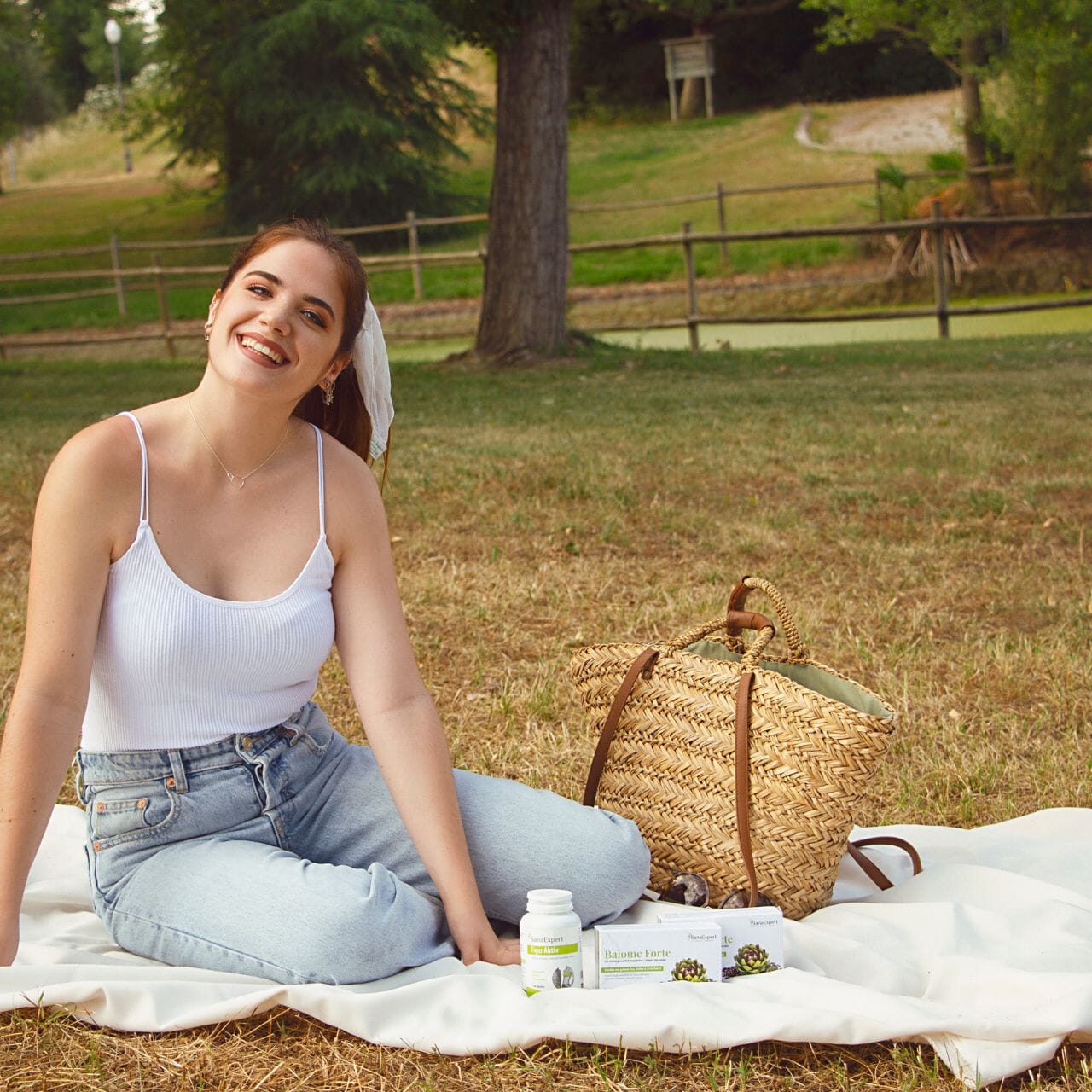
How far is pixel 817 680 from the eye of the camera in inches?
99.9

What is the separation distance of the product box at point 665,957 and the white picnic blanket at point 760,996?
0.05 meters

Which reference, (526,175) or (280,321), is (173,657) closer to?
(280,321)

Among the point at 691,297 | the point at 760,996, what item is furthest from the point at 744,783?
the point at 691,297

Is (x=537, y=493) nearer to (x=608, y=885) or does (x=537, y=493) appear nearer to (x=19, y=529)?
(x=19, y=529)

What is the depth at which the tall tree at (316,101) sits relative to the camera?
78.4 ft

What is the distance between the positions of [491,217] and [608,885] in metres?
8.78

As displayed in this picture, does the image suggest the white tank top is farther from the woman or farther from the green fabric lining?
the green fabric lining

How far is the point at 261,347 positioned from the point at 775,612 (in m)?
1.06

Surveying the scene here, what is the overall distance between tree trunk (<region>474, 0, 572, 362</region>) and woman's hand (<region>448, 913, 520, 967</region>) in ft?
27.6

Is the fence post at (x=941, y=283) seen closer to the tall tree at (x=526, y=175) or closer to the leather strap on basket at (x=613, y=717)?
the tall tree at (x=526, y=175)

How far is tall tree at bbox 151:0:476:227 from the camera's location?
23906mm

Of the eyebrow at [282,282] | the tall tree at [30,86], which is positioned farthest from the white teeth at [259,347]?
the tall tree at [30,86]

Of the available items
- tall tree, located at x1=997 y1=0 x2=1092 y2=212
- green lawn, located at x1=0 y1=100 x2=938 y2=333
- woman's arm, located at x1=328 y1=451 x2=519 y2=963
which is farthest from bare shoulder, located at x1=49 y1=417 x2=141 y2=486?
green lawn, located at x1=0 y1=100 x2=938 y2=333

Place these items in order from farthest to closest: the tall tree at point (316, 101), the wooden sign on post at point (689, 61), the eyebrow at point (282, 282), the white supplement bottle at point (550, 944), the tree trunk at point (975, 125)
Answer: the wooden sign on post at point (689, 61) < the tall tree at point (316, 101) < the tree trunk at point (975, 125) < the eyebrow at point (282, 282) < the white supplement bottle at point (550, 944)
